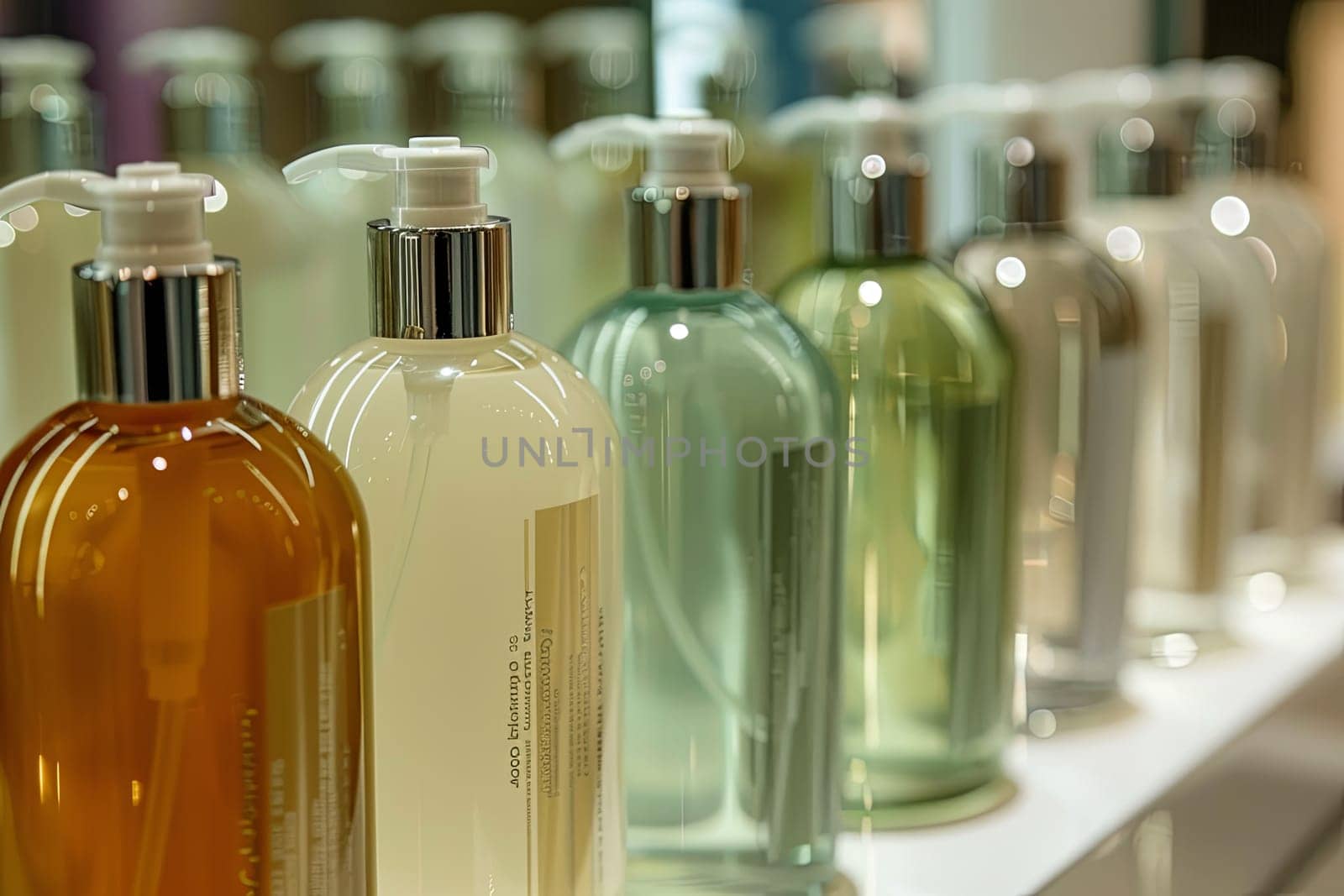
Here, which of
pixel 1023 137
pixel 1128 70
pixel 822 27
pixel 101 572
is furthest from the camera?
pixel 1128 70

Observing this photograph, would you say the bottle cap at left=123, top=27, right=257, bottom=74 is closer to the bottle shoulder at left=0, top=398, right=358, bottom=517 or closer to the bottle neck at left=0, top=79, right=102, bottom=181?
the bottle neck at left=0, top=79, right=102, bottom=181

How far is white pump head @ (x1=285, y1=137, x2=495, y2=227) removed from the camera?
33 centimetres

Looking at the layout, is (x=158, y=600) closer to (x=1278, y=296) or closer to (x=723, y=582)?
(x=723, y=582)

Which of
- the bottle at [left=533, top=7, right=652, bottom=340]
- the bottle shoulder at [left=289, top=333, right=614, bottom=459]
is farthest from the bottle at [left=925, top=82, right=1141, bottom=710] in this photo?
the bottle shoulder at [left=289, top=333, right=614, bottom=459]

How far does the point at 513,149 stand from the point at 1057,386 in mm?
202

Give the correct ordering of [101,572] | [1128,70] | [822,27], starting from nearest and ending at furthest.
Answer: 1. [101,572]
2. [822,27]
3. [1128,70]

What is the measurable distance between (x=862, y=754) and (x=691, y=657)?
0.31ft

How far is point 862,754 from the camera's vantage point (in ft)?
1.55

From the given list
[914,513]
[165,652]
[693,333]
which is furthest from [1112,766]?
[165,652]

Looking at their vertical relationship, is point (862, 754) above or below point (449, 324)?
below

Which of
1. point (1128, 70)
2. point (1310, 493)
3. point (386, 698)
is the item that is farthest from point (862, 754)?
point (1128, 70)

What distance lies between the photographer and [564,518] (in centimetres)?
34

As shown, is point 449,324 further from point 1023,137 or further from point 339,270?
point 1023,137

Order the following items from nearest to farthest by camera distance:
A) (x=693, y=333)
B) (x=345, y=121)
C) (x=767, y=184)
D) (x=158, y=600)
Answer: (x=158, y=600) → (x=693, y=333) → (x=345, y=121) → (x=767, y=184)
